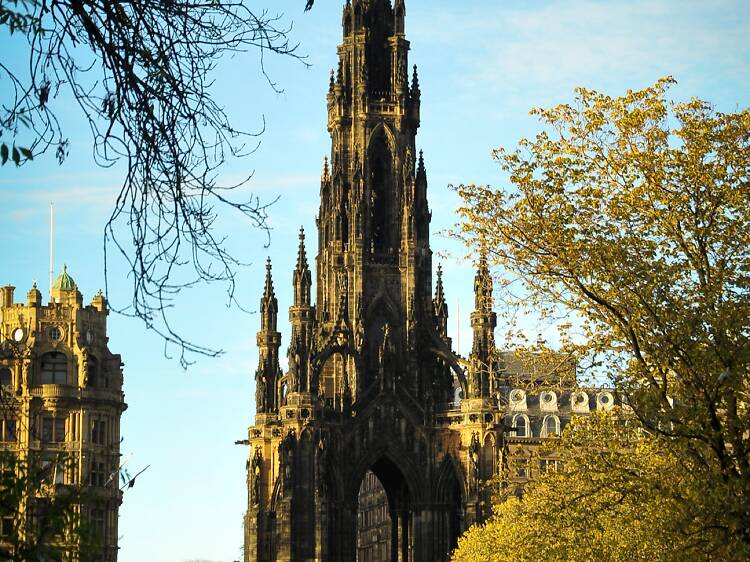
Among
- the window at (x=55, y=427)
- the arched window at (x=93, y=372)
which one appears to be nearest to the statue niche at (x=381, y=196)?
the arched window at (x=93, y=372)

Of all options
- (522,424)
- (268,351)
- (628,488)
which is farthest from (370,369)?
(628,488)

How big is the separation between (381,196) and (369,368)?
12790 millimetres

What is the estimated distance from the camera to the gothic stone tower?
112m

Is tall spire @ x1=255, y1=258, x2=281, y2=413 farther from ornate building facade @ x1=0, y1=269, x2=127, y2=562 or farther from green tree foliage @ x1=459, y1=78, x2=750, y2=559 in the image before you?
green tree foliage @ x1=459, y1=78, x2=750, y2=559

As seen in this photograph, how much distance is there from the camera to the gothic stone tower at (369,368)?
368 feet

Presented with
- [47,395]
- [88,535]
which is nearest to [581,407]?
[47,395]

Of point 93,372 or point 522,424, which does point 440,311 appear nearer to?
point 93,372

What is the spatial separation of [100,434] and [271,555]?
15.0m

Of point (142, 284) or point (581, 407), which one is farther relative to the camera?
point (581, 407)

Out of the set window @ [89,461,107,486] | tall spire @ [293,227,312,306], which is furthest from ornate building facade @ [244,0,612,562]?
window @ [89,461,107,486]

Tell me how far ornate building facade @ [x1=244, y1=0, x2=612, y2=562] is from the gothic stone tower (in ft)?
0.31

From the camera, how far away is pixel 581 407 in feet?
575

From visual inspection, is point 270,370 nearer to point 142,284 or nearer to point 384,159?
point 384,159

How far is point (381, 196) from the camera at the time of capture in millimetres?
122188
